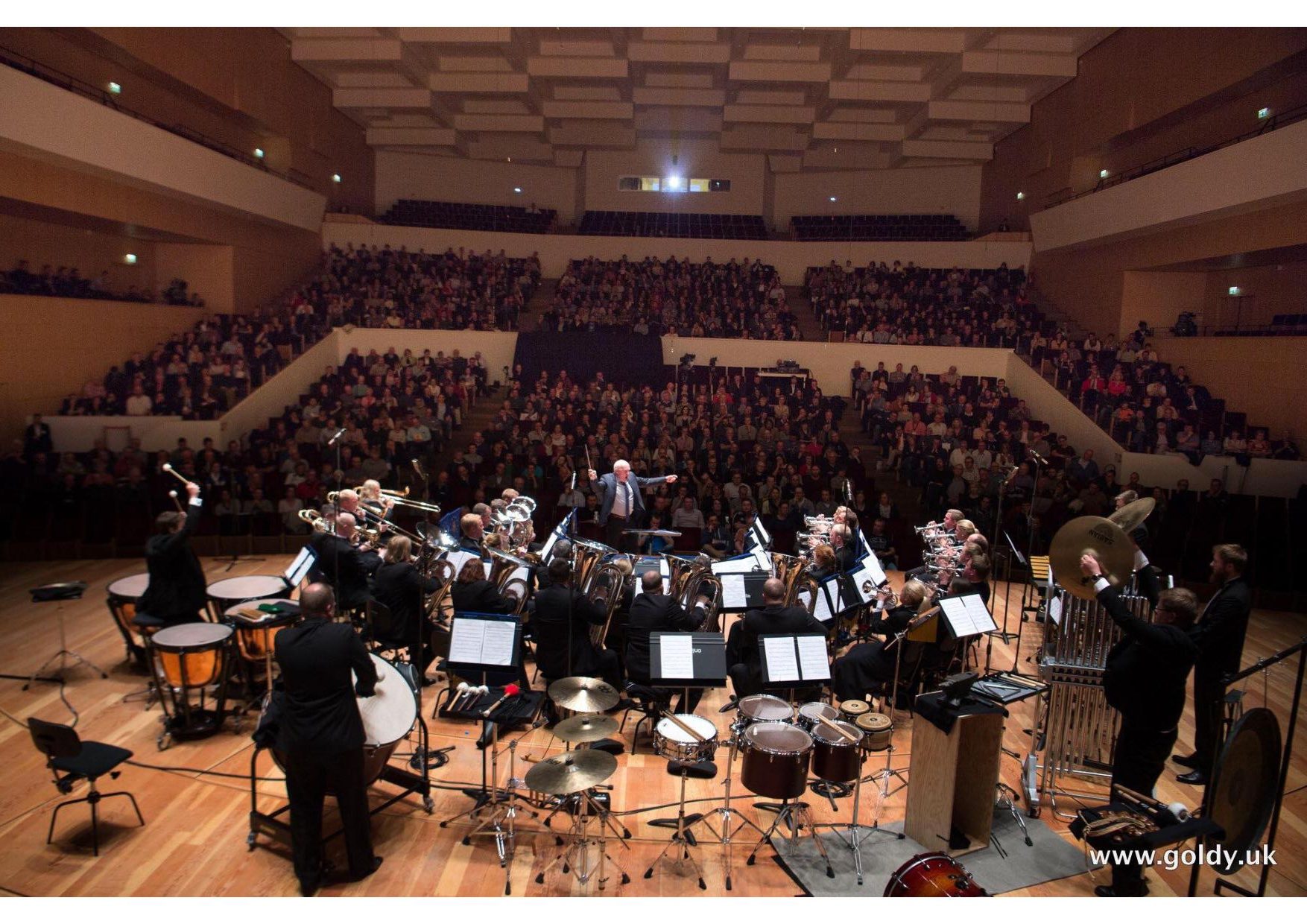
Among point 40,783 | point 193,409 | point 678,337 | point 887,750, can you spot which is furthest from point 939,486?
point 193,409

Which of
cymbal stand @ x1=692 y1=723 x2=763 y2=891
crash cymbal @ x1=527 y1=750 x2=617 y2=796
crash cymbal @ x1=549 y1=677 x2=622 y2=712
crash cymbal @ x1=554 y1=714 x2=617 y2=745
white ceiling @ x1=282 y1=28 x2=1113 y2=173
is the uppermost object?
white ceiling @ x1=282 y1=28 x2=1113 y2=173

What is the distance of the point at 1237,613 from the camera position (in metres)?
4.49

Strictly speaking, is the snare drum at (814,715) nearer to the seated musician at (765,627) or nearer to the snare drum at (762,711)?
the snare drum at (762,711)

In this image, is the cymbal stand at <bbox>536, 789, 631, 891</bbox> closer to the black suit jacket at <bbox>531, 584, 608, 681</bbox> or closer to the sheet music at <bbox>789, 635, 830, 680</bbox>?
the black suit jacket at <bbox>531, 584, 608, 681</bbox>

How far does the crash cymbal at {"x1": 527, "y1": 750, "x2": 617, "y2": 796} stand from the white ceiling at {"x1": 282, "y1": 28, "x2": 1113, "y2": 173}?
12840mm

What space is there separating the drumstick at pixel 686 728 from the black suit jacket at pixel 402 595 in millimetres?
2191

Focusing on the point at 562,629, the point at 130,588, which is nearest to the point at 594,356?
the point at 130,588

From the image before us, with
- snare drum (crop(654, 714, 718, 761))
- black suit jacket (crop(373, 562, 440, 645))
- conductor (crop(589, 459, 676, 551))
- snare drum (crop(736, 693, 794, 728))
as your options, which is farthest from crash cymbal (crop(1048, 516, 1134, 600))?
conductor (crop(589, 459, 676, 551))

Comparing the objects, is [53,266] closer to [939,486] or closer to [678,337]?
[678,337]

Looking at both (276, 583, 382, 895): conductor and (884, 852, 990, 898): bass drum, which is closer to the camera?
(884, 852, 990, 898): bass drum

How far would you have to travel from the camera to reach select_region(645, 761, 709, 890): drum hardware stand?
13.8 ft

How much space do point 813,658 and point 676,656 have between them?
0.83 metres

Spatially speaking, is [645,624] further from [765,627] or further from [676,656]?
[765,627]

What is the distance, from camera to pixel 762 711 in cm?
447
